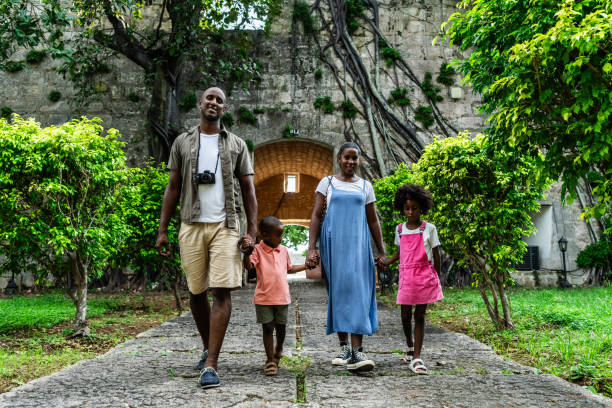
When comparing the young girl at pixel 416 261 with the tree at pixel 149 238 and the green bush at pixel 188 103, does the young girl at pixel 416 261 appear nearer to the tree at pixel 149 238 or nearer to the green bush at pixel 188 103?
the tree at pixel 149 238

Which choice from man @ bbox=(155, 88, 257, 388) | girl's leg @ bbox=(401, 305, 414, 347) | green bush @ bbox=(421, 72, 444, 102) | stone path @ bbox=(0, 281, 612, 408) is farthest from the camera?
green bush @ bbox=(421, 72, 444, 102)

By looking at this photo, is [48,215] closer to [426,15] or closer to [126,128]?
[126,128]

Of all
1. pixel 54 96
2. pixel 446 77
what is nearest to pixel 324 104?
pixel 446 77

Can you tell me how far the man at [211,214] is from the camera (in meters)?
2.48

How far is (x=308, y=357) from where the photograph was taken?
304 cm

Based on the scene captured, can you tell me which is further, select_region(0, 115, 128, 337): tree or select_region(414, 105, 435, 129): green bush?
select_region(414, 105, 435, 129): green bush

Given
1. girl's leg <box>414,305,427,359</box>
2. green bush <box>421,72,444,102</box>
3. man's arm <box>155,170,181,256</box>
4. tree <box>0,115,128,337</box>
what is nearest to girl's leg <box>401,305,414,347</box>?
girl's leg <box>414,305,427,359</box>

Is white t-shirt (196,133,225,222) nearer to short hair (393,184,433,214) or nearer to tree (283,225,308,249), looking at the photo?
short hair (393,184,433,214)

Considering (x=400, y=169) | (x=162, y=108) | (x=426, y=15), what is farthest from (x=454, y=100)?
(x=162, y=108)

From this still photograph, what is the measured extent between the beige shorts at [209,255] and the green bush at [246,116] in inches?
304

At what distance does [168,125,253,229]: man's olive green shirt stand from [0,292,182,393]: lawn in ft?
4.51

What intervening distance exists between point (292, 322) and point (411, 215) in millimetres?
2328

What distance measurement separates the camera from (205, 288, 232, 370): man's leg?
2.35 metres

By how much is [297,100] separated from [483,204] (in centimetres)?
644
